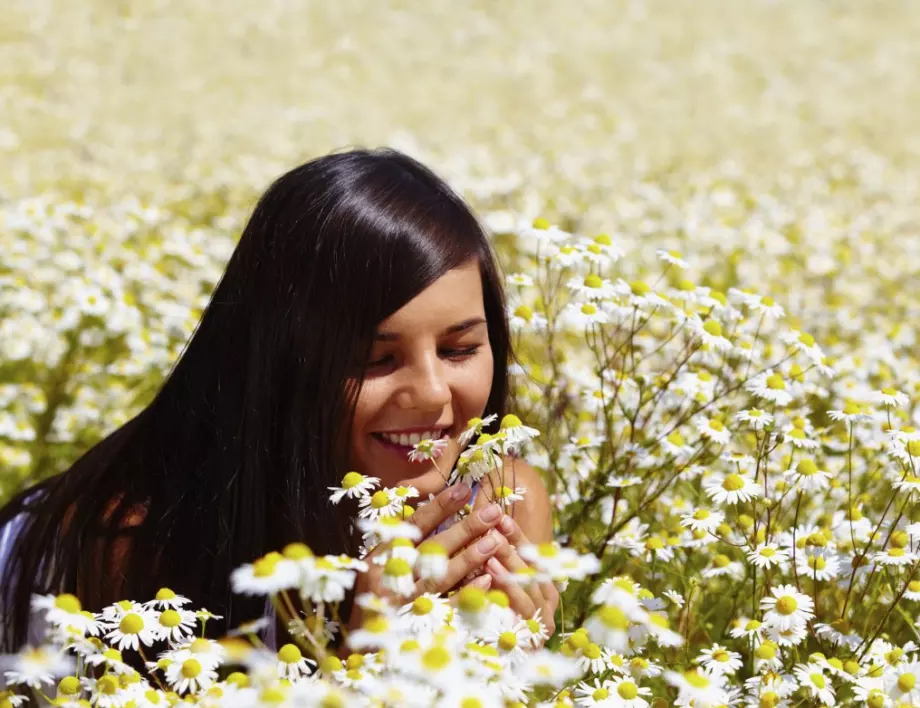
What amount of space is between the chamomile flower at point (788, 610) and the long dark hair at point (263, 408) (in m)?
0.83

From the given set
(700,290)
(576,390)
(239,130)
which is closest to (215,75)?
(239,130)

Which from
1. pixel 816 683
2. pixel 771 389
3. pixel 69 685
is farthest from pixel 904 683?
pixel 69 685

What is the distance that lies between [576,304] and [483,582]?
3.11 ft

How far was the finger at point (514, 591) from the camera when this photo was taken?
1786mm

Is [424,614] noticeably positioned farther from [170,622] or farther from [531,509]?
[531,509]

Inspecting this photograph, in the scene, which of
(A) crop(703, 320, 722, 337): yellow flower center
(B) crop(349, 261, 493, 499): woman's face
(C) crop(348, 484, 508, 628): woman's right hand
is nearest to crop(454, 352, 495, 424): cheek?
(B) crop(349, 261, 493, 499): woman's face

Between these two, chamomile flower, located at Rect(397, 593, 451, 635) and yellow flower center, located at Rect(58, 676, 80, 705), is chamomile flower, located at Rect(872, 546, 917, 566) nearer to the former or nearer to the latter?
chamomile flower, located at Rect(397, 593, 451, 635)

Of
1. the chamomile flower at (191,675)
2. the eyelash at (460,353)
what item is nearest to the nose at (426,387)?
the eyelash at (460,353)

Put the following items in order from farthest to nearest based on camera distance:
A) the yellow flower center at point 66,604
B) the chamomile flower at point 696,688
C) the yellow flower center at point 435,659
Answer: the yellow flower center at point 66,604
the chamomile flower at point 696,688
the yellow flower center at point 435,659

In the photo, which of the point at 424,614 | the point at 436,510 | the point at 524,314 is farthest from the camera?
the point at 524,314

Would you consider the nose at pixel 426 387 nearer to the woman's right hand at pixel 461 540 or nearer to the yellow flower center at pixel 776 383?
the woman's right hand at pixel 461 540

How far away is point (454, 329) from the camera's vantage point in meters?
2.22

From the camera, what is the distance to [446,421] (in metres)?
2.21

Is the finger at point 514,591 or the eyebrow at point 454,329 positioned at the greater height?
the eyebrow at point 454,329
